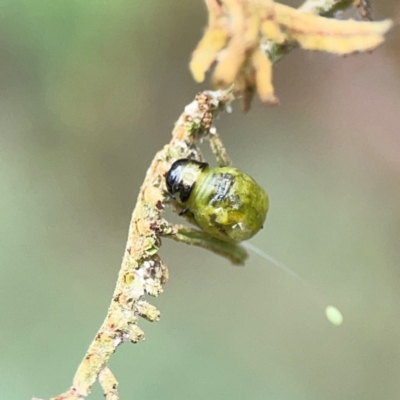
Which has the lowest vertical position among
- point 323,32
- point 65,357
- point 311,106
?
point 65,357

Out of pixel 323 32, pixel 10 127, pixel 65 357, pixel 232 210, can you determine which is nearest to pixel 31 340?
pixel 65 357

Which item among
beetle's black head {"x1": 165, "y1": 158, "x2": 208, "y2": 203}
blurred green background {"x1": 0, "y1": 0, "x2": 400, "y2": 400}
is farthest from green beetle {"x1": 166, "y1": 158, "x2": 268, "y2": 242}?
blurred green background {"x1": 0, "y1": 0, "x2": 400, "y2": 400}

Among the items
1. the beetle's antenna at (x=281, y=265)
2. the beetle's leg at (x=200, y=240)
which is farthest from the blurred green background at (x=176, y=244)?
the beetle's leg at (x=200, y=240)

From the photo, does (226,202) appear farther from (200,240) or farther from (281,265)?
(281,265)

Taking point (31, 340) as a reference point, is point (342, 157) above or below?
above

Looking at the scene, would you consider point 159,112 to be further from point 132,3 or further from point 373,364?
point 373,364

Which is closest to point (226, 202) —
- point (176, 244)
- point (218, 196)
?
point (218, 196)

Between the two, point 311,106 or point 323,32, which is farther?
point 311,106
